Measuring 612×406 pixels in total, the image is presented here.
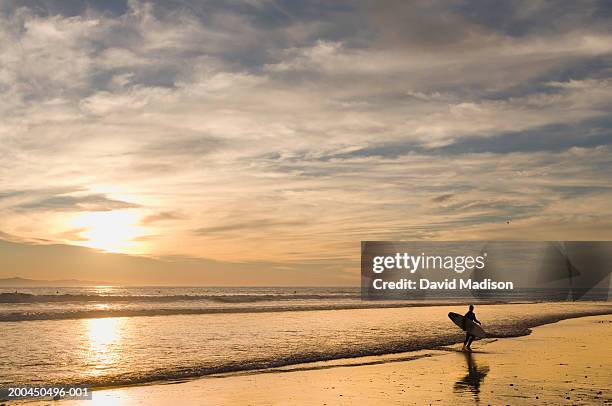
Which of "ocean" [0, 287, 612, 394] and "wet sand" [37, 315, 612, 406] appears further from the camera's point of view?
"ocean" [0, 287, 612, 394]

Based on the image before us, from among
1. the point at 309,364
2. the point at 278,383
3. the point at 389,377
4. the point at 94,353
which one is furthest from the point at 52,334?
the point at 389,377

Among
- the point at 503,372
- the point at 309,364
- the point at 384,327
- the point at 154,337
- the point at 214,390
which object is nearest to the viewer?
the point at 214,390

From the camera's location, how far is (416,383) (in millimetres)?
19125

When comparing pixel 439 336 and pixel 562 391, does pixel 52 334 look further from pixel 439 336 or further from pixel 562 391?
pixel 562 391

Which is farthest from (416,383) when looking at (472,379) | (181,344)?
(181,344)

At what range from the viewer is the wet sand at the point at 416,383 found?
1656cm

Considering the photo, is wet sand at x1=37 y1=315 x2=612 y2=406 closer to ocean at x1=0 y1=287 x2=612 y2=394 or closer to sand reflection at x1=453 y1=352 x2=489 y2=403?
sand reflection at x1=453 y1=352 x2=489 y2=403

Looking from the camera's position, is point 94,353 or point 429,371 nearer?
point 429,371

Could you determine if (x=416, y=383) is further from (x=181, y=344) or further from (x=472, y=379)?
(x=181, y=344)

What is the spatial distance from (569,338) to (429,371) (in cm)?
1634

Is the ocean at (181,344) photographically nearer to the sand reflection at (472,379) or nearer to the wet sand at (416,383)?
the wet sand at (416,383)

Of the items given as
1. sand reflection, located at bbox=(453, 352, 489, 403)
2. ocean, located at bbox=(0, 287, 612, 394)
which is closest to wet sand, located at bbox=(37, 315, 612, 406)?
sand reflection, located at bbox=(453, 352, 489, 403)

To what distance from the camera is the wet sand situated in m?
16.6

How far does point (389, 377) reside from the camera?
67.0 feet
